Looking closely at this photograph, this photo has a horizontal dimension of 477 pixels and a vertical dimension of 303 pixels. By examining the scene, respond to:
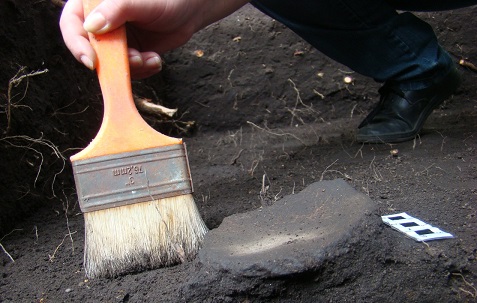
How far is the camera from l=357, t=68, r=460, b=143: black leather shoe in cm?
204

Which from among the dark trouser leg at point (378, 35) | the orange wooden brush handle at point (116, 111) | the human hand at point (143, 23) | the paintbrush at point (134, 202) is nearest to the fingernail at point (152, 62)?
the human hand at point (143, 23)

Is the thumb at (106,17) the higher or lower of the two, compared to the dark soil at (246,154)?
higher

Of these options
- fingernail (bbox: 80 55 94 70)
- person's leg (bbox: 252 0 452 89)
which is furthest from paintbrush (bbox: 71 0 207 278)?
person's leg (bbox: 252 0 452 89)

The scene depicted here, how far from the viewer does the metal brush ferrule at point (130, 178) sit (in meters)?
1.24

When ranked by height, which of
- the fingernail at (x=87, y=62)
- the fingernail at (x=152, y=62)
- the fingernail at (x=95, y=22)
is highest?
the fingernail at (x=95, y=22)

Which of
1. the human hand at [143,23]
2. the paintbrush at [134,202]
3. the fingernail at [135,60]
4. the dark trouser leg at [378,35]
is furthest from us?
the dark trouser leg at [378,35]

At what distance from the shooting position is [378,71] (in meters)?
2.11

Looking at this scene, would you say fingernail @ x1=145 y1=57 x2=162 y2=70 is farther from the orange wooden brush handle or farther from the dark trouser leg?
the dark trouser leg

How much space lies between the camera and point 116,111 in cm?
132

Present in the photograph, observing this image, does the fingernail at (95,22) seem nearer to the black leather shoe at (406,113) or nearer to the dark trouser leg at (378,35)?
the dark trouser leg at (378,35)

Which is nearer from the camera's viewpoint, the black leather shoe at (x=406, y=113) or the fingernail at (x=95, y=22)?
the fingernail at (x=95, y=22)

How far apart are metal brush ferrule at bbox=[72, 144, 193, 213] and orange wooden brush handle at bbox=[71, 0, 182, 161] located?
2 cm

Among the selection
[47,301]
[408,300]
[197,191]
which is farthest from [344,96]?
[47,301]

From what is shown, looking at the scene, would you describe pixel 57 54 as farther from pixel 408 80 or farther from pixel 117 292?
pixel 408 80
